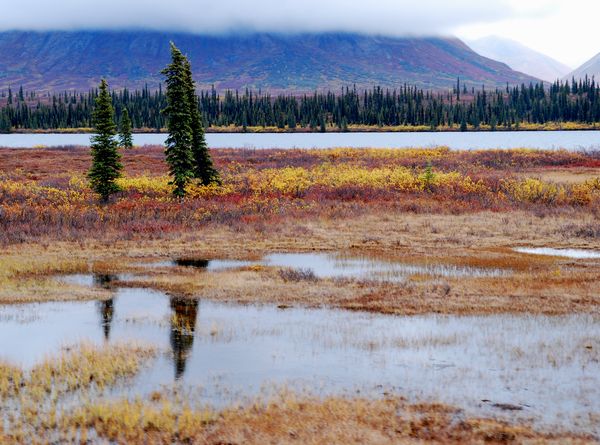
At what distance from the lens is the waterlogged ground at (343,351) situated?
1348 cm

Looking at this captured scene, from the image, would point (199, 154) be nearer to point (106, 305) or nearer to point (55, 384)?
point (106, 305)

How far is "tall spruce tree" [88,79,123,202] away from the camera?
44.0 m

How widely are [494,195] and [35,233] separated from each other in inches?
1069

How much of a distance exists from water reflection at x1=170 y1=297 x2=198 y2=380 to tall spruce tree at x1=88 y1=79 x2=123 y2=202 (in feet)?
79.8

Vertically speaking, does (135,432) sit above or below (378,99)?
below

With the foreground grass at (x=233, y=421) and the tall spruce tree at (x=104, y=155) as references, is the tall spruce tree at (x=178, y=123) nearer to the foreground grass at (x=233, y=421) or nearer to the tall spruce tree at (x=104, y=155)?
the tall spruce tree at (x=104, y=155)

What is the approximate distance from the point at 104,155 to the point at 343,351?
33354 mm

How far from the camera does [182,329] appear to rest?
59.9 ft

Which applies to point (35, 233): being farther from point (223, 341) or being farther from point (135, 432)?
point (135, 432)

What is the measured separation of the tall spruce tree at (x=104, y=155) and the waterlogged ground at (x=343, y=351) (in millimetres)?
23920

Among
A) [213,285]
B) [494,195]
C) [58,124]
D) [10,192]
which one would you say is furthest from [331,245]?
[58,124]

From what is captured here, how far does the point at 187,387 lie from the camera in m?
13.9

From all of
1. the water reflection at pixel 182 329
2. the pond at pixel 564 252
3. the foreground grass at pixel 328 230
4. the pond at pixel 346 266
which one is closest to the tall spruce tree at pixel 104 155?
the foreground grass at pixel 328 230

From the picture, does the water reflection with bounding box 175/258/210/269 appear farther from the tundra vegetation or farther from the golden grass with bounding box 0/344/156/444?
the golden grass with bounding box 0/344/156/444
